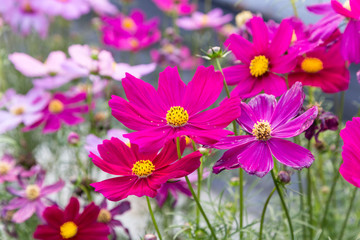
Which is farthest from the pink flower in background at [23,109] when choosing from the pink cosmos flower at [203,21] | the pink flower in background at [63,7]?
the pink cosmos flower at [203,21]

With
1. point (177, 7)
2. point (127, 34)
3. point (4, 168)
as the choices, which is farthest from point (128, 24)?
point (4, 168)

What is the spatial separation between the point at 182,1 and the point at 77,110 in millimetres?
515

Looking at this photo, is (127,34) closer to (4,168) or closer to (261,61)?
(4,168)

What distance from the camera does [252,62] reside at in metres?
0.44

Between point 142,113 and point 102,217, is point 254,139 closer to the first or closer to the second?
point 142,113

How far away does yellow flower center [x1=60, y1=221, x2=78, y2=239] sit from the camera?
478 millimetres

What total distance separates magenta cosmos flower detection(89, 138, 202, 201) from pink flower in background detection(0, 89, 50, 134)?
1.28 feet

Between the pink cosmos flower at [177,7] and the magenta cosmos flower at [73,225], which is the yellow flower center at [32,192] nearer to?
the magenta cosmos flower at [73,225]

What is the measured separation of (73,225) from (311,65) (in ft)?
1.01

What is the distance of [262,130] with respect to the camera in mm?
381

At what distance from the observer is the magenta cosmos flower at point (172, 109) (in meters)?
0.36

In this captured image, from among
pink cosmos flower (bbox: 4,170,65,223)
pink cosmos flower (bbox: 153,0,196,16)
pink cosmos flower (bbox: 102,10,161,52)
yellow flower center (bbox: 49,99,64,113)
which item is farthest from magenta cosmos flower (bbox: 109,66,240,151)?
pink cosmos flower (bbox: 153,0,196,16)

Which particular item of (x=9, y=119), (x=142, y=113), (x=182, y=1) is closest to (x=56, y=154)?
(x=9, y=119)

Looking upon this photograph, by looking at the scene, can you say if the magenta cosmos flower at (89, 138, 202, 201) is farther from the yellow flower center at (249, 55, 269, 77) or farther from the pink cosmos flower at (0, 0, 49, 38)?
the pink cosmos flower at (0, 0, 49, 38)
